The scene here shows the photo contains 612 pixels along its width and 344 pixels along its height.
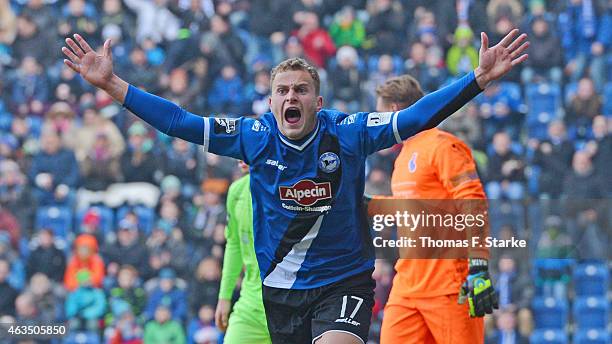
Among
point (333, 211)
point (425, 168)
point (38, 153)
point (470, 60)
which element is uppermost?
point (470, 60)

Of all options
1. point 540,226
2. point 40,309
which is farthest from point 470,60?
point 40,309

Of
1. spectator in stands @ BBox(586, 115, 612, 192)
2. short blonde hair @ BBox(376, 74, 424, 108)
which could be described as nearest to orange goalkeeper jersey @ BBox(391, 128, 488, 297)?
short blonde hair @ BBox(376, 74, 424, 108)

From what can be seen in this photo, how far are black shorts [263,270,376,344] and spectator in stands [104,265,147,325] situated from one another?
7.48m

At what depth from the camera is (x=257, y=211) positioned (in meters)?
6.80

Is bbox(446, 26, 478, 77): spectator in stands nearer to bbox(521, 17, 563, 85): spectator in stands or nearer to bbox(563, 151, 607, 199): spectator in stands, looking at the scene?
bbox(521, 17, 563, 85): spectator in stands

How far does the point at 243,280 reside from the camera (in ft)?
27.9

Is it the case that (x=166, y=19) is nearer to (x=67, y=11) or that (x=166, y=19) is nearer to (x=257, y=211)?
(x=67, y=11)

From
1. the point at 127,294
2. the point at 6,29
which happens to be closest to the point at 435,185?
the point at 127,294

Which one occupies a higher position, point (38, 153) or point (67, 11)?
point (67, 11)

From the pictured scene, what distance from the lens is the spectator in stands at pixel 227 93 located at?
16562mm

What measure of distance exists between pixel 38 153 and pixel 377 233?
7841 mm

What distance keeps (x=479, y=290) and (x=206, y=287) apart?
22.8 ft

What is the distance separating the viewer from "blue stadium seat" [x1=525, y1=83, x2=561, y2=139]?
52.6 feet

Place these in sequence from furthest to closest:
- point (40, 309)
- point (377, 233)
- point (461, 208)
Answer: point (40, 309) → point (377, 233) → point (461, 208)
